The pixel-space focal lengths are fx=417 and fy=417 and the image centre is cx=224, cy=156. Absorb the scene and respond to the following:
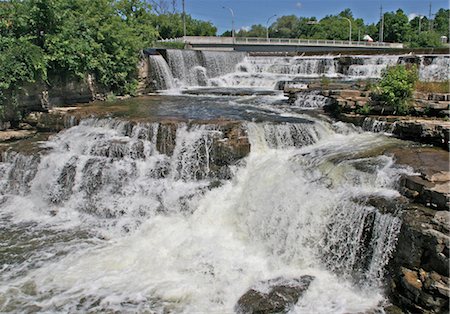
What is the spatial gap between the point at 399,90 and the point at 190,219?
6.26 m

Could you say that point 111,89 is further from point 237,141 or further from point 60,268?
point 60,268

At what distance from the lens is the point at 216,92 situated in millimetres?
17219

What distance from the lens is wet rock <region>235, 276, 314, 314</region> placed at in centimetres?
577

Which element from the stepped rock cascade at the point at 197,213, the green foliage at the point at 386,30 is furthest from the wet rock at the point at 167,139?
the green foliage at the point at 386,30

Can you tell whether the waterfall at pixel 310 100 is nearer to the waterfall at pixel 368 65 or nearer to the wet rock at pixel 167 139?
the wet rock at pixel 167 139

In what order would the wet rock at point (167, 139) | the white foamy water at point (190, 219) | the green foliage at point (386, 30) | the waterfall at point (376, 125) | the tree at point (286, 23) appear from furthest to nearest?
the tree at point (286, 23) < the green foliage at point (386, 30) < the waterfall at point (376, 125) < the wet rock at point (167, 139) < the white foamy water at point (190, 219)

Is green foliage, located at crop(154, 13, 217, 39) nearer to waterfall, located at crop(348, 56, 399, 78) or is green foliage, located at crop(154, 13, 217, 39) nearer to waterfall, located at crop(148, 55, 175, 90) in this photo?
waterfall, located at crop(148, 55, 175, 90)

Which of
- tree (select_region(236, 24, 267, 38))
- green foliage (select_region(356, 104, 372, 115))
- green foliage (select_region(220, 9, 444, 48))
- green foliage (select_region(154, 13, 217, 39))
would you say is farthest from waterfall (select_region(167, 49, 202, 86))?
tree (select_region(236, 24, 267, 38))

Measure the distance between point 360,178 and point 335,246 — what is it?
4.45ft

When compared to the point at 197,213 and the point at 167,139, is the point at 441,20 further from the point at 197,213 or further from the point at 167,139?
the point at 197,213

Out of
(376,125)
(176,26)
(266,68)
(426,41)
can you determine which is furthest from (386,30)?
(376,125)

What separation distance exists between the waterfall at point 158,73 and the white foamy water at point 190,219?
7869 millimetres

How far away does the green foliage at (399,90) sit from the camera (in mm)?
10484

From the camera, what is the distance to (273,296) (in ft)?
19.5
